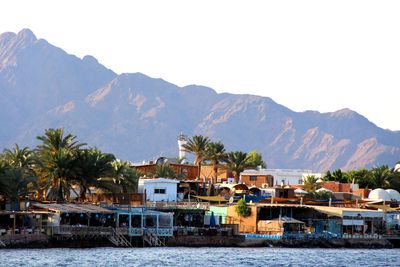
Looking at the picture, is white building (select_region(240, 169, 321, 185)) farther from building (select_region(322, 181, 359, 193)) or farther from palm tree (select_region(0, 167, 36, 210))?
palm tree (select_region(0, 167, 36, 210))

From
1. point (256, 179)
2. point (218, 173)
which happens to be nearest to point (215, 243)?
point (256, 179)

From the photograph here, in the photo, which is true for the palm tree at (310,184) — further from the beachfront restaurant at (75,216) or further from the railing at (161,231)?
the beachfront restaurant at (75,216)

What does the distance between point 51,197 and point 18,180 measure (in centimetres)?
1149

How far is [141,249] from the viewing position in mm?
86000

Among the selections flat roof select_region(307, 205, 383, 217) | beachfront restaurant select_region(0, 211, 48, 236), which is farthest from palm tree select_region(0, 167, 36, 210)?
flat roof select_region(307, 205, 383, 217)

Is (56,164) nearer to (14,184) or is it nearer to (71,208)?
(14,184)

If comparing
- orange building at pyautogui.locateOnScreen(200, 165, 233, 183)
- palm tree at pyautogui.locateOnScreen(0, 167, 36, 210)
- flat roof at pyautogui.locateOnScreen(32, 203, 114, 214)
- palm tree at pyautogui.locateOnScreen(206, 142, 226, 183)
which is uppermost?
palm tree at pyautogui.locateOnScreen(206, 142, 226, 183)

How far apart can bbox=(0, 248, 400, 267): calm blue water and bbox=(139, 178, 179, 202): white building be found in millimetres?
25025

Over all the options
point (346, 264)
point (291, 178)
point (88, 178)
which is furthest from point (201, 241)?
point (291, 178)

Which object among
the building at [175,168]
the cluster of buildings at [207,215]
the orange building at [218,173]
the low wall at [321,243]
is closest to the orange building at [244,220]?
the cluster of buildings at [207,215]

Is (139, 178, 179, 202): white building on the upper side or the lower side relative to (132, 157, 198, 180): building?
lower

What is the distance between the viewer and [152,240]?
3607 inches

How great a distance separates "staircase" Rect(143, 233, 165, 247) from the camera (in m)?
91.4

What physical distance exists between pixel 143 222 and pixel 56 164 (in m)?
10.7
